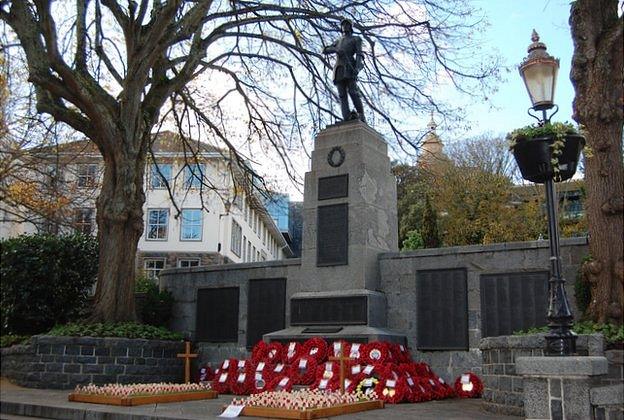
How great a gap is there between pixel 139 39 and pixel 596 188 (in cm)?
1050

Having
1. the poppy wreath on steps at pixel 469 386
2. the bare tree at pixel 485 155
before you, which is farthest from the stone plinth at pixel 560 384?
the bare tree at pixel 485 155

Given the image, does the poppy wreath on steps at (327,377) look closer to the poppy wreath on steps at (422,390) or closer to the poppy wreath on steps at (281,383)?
the poppy wreath on steps at (281,383)

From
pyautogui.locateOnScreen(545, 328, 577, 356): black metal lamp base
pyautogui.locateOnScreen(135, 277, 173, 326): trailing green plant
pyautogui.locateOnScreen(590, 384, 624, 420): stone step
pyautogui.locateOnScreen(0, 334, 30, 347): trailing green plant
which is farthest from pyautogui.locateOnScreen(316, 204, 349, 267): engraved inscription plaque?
pyautogui.locateOnScreen(0, 334, 30, 347): trailing green plant

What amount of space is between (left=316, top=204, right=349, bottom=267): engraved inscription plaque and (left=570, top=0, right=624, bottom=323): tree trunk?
15.1 ft

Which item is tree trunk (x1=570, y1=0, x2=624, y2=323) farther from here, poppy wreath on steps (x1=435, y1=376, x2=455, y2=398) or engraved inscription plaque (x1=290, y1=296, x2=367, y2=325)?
engraved inscription plaque (x1=290, y1=296, x2=367, y2=325)

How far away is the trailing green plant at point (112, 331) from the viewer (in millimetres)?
12766

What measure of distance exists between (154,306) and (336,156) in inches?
240

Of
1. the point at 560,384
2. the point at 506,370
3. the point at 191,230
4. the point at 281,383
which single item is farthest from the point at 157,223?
the point at 560,384

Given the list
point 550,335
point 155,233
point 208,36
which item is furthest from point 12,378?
point 155,233

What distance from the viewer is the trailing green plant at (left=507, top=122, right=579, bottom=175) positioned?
7.04 m

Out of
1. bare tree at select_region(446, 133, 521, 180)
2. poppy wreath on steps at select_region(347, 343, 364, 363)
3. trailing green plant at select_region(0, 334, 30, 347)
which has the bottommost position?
trailing green plant at select_region(0, 334, 30, 347)

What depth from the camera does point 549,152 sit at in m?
7.03

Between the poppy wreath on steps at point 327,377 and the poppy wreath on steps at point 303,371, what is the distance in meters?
0.10

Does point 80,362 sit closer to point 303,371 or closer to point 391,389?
point 303,371
